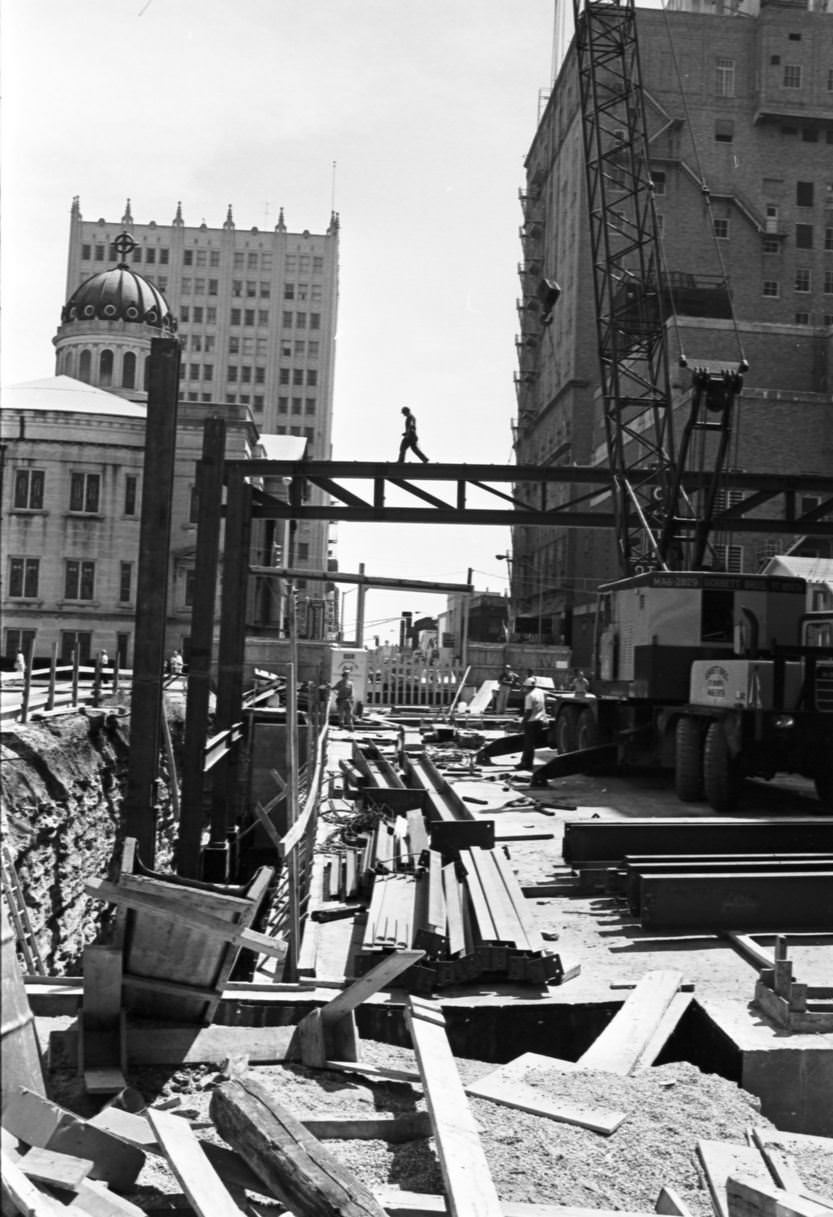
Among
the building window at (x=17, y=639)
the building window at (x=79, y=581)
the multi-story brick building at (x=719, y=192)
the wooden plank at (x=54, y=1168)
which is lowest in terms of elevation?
the wooden plank at (x=54, y=1168)

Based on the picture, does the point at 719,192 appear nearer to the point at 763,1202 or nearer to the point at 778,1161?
the point at 778,1161

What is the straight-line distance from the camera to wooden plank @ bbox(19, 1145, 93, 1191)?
15.0ft

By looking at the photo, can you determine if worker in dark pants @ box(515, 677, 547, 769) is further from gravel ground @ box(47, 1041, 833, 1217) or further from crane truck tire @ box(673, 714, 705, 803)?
gravel ground @ box(47, 1041, 833, 1217)

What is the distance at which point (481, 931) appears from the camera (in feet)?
32.1

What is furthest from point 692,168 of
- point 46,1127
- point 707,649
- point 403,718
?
point 46,1127

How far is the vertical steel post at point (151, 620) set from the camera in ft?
45.8

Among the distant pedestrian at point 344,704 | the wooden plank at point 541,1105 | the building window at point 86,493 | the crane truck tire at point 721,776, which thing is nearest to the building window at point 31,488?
the building window at point 86,493

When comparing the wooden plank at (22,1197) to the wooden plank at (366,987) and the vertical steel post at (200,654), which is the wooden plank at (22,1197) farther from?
the vertical steel post at (200,654)

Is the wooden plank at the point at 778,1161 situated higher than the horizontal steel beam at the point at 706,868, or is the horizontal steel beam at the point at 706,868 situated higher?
the horizontal steel beam at the point at 706,868

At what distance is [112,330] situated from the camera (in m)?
89.8

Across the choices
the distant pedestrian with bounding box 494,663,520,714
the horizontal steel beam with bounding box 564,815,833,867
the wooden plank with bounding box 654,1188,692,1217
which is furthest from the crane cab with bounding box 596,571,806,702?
the distant pedestrian with bounding box 494,663,520,714

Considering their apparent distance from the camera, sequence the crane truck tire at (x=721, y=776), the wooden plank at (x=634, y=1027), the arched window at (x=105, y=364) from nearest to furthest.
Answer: the wooden plank at (x=634, y=1027) → the crane truck tire at (x=721, y=776) → the arched window at (x=105, y=364)

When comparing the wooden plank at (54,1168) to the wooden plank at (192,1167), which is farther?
the wooden plank at (192,1167)

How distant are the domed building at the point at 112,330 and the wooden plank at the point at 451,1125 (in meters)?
85.7
